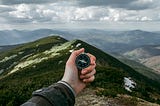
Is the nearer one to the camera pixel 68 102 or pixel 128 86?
pixel 68 102

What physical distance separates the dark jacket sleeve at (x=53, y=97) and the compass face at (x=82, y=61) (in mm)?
336

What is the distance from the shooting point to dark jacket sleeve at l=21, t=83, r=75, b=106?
3312 millimetres

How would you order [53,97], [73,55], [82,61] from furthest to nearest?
[73,55]
[82,61]
[53,97]

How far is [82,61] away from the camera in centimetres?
388

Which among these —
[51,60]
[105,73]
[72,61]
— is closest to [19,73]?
[51,60]

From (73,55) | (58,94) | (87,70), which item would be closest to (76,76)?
(87,70)

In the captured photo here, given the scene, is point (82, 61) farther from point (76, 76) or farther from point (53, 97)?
point (53, 97)

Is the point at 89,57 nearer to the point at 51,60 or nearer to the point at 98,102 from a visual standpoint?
the point at 98,102

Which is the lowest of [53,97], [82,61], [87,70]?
[53,97]

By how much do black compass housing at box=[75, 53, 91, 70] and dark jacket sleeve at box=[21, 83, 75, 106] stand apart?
336 millimetres

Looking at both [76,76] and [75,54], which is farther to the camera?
[75,54]

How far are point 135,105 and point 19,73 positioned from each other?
80243mm

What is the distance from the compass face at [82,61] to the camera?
388cm

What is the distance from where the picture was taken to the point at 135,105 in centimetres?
3272
